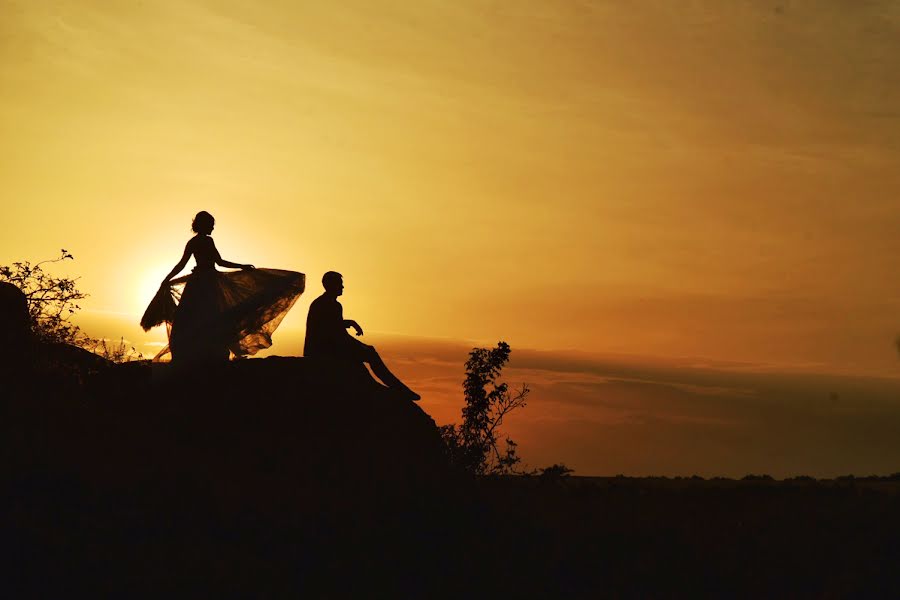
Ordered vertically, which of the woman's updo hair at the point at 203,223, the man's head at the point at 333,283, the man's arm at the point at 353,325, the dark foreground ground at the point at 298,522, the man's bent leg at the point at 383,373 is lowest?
the dark foreground ground at the point at 298,522

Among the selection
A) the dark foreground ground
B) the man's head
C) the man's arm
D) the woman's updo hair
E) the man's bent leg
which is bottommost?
the dark foreground ground

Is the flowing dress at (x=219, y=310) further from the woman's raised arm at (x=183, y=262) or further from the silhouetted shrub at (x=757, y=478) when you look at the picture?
the silhouetted shrub at (x=757, y=478)

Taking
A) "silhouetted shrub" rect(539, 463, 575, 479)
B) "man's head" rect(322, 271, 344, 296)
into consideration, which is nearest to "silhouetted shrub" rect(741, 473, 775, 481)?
"silhouetted shrub" rect(539, 463, 575, 479)

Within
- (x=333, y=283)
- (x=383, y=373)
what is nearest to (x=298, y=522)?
(x=383, y=373)

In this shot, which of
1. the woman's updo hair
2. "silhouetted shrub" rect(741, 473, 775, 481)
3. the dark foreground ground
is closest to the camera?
the dark foreground ground

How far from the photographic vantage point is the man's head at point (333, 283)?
1958 centimetres

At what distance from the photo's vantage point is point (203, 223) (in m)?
Result: 19.5

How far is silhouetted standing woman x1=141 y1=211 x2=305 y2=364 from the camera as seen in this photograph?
19.5 metres

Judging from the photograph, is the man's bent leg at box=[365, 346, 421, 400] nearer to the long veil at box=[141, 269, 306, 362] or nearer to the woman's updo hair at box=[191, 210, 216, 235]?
the long veil at box=[141, 269, 306, 362]

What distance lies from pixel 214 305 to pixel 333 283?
2.53m

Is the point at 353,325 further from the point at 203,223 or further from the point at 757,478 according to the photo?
the point at 757,478

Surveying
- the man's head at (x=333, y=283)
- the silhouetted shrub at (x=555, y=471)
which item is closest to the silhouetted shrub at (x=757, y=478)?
the silhouetted shrub at (x=555, y=471)

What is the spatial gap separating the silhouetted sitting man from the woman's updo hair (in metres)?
2.54

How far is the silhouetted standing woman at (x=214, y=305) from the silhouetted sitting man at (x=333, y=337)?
1206mm
